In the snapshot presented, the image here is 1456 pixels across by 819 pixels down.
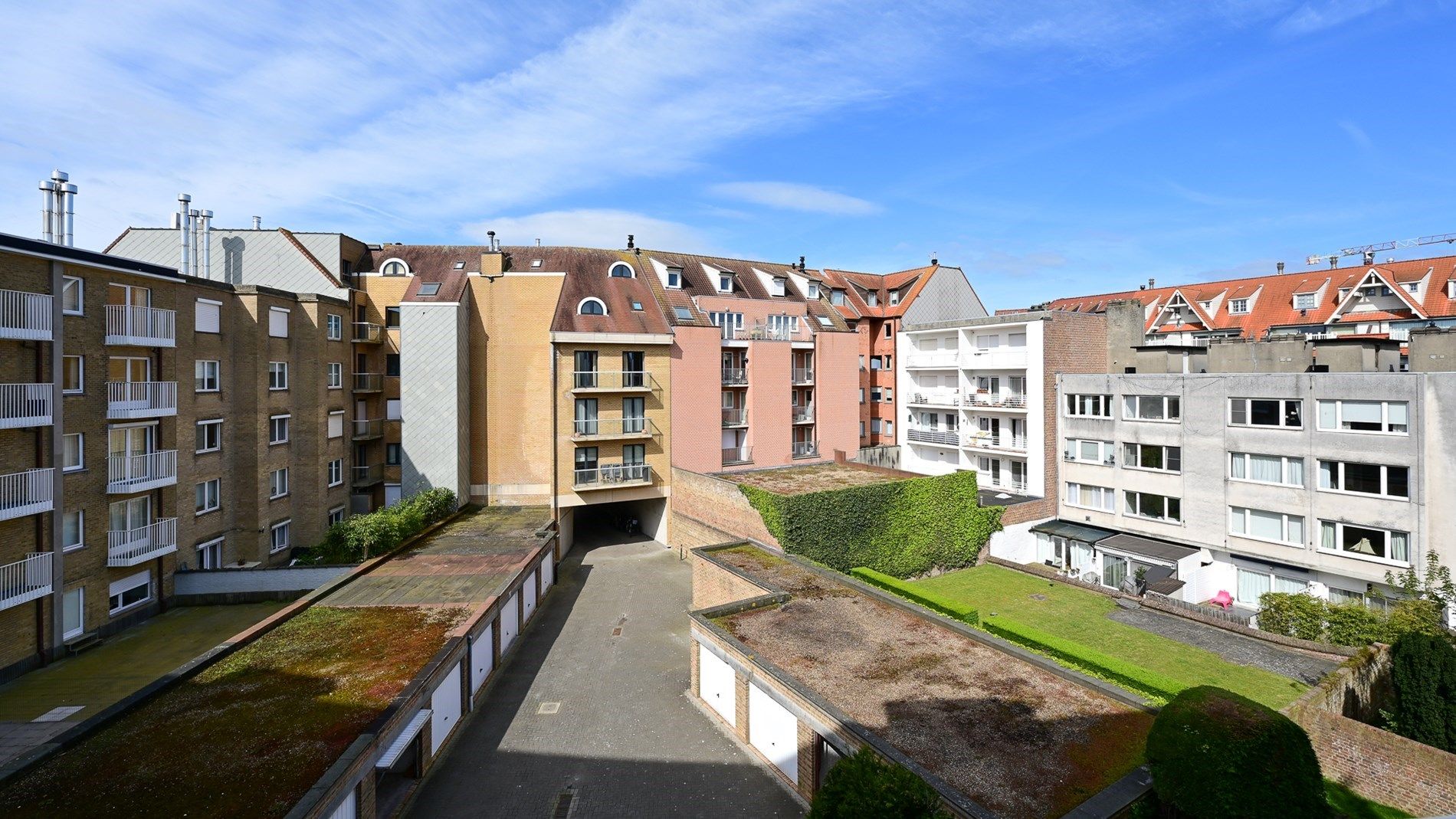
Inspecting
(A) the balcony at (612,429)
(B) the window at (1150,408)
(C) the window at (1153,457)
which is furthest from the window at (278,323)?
(C) the window at (1153,457)

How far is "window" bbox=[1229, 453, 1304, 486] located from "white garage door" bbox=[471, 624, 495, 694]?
28.7 metres

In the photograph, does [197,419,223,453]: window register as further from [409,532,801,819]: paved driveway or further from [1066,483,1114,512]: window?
[1066,483,1114,512]: window

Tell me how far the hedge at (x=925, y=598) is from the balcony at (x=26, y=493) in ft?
73.1

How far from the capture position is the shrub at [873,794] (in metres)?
8.57

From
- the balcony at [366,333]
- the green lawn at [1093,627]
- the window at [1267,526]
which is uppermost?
the balcony at [366,333]

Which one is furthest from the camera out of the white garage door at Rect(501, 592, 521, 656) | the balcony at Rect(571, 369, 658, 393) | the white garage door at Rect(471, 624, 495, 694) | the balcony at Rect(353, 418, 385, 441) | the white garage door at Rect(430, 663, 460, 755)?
the balcony at Rect(571, 369, 658, 393)

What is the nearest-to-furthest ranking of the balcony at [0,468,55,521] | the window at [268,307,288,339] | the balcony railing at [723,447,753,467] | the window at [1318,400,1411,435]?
1. the balcony at [0,468,55,521]
2. the window at [1318,400,1411,435]
3. the window at [268,307,288,339]
4. the balcony railing at [723,447,753,467]

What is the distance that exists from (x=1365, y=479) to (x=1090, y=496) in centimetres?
1024

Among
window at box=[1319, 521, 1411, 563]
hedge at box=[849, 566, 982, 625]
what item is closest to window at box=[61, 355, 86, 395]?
hedge at box=[849, 566, 982, 625]

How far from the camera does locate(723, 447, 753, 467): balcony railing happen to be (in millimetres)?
35781

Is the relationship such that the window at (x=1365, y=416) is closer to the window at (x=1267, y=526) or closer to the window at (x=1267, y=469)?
the window at (x=1267, y=469)

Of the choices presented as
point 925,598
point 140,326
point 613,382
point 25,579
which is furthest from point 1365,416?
point 25,579

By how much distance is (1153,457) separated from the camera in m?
30.0

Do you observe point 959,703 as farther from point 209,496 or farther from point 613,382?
point 209,496
